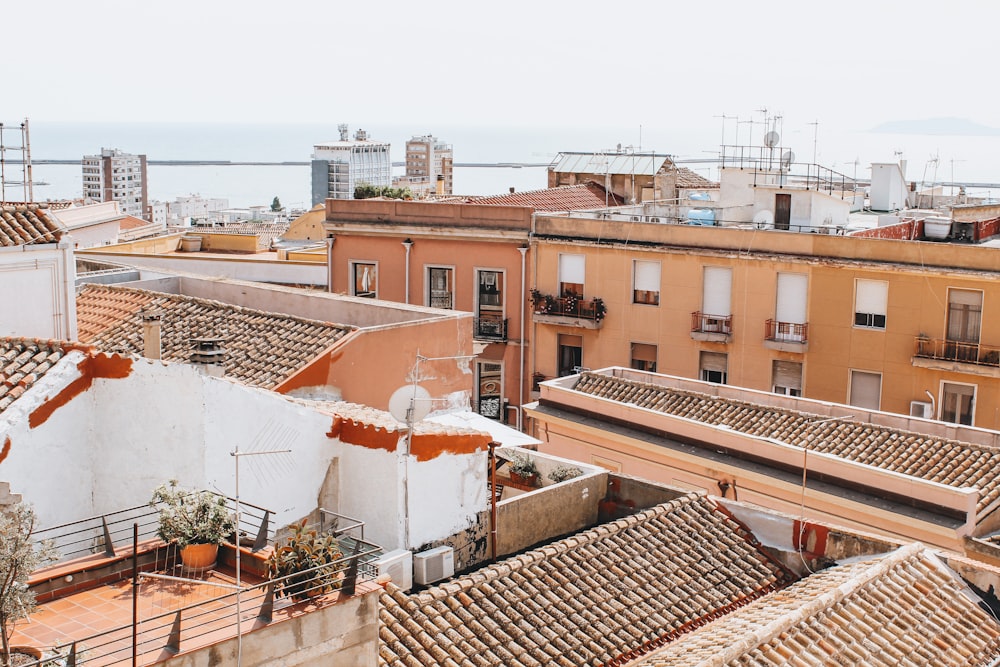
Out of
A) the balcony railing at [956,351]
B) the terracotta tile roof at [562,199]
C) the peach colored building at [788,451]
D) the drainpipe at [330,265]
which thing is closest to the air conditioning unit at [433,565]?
the peach colored building at [788,451]

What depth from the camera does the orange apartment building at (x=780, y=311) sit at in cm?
2517

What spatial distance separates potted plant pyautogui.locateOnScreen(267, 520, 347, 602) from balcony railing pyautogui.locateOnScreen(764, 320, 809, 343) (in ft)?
67.2

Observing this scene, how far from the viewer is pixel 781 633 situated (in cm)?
1070

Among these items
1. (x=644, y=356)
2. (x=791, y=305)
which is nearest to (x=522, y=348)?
(x=644, y=356)

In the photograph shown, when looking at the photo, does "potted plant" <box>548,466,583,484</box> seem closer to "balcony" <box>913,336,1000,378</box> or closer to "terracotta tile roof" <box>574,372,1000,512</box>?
"terracotta tile roof" <box>574,372,1000,512</box>

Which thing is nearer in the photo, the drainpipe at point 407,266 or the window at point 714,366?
the window at point 714,366

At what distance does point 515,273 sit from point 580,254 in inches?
73.6

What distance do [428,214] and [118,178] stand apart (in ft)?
432

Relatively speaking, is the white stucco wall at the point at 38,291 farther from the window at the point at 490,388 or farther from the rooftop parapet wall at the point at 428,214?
the window at the point at 490,388

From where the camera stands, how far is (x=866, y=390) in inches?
1044

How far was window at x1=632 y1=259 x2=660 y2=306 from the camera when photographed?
1148 inches

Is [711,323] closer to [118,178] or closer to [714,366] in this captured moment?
[714,366]

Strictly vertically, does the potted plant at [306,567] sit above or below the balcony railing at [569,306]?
above

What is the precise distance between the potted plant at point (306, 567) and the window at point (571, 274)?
74.1 feet
